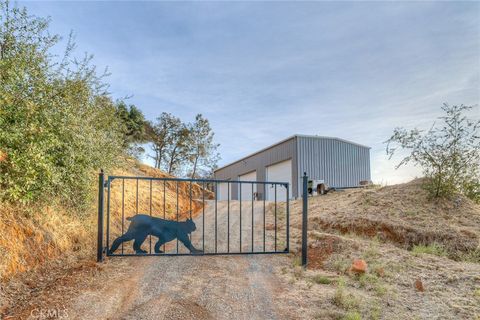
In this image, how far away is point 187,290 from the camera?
3486 millimetres

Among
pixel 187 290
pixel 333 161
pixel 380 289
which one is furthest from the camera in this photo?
pixel 333 161

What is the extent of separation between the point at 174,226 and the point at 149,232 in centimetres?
39

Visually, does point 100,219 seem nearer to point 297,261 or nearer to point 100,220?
point 100,220

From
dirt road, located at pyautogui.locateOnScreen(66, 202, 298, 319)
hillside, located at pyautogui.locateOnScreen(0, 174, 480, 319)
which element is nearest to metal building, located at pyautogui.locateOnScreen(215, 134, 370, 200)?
hillside, located at pyautogui.locateOnScreen(0, 174, 480, 319)

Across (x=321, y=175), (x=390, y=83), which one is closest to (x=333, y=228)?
(x=390, y=83)

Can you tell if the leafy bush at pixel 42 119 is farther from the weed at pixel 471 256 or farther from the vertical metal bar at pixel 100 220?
the weed at pixel 471 256

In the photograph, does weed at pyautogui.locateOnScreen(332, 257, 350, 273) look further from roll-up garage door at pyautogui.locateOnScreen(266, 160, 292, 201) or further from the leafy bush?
roll-up garage door at pyautogui.locateOnScreen(266, 160, 292, 201)

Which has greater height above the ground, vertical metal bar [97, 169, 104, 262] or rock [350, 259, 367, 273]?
vertical metal bar [97, 169, 104, 262]

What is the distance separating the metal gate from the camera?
454cm

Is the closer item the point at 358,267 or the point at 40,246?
the point at 40,246

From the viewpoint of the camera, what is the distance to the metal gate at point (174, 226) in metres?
4.54

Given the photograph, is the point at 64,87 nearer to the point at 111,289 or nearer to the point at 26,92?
the point at 26,92

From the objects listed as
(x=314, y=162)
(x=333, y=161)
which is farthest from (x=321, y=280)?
(x=333, y=161)

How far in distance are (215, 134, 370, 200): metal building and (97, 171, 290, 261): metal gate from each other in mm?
4692
